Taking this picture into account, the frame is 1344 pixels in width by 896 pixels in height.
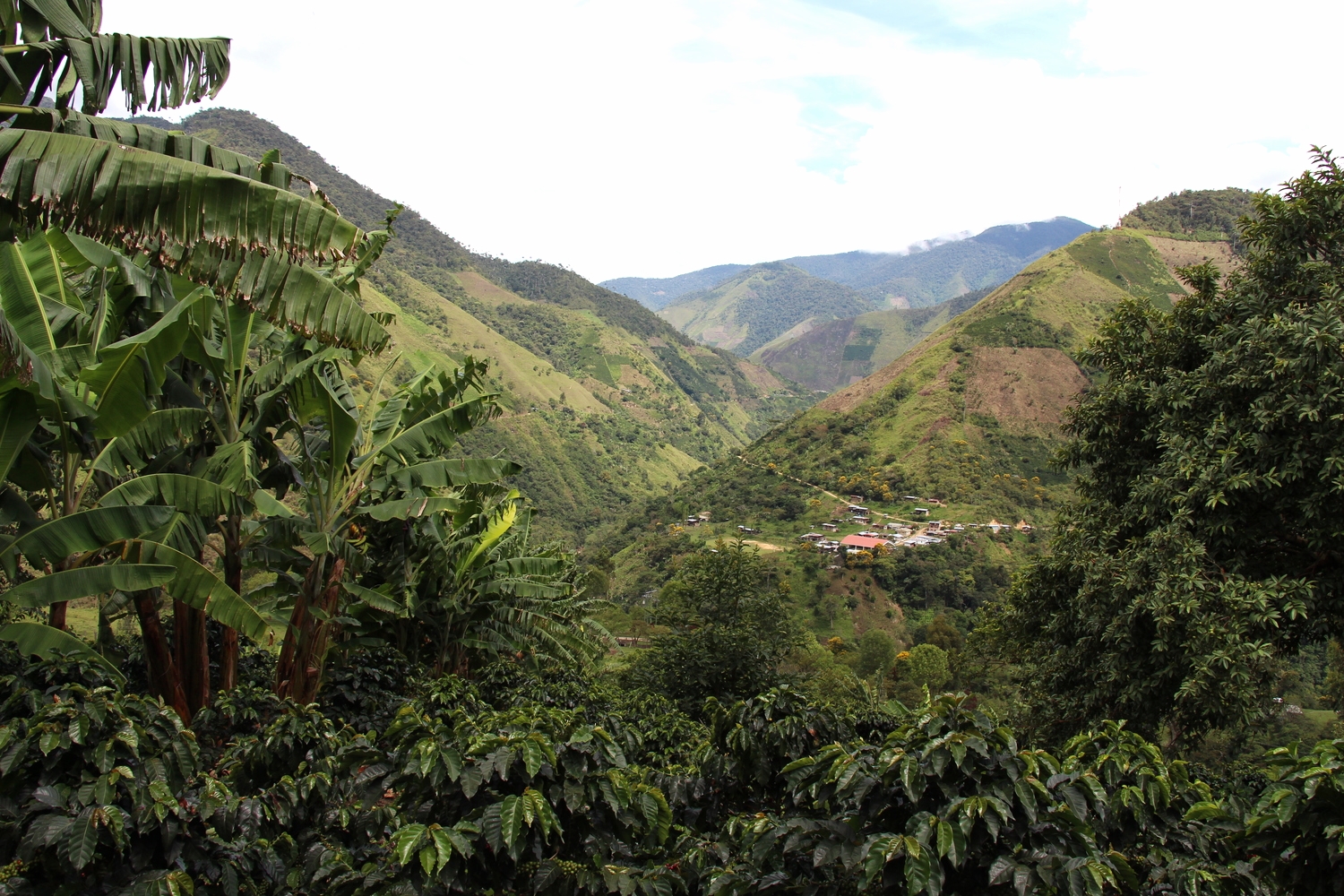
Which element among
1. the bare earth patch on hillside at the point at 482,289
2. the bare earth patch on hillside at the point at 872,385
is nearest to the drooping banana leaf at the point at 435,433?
the bare earth patch on hillside at the point at 872,385

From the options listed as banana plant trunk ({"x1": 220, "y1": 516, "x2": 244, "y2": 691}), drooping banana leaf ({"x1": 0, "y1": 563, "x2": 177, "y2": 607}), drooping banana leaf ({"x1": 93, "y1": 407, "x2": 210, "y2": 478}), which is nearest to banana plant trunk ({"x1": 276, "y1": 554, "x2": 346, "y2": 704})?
banana plant trunk ({"x1": 220, "y1": 516, "x2": 244, "y2": 691})

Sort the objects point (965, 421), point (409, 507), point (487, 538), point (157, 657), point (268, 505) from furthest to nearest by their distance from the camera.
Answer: point (965, 421) < point (487, 538) < point (409, 507) < point (268, 505) < point (157, 657)

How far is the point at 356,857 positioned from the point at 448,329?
10947cm

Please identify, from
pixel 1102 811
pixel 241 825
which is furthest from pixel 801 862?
pixel 241 825

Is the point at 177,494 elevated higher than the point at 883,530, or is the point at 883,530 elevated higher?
the point at 177,494

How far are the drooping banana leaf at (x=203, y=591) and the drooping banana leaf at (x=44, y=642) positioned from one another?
644 mm

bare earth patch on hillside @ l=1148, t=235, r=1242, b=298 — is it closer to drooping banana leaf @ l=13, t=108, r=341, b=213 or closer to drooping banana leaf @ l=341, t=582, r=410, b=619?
drooping banana leaf @ l=341, t=582, r=410, b=619

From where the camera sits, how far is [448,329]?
351 feet

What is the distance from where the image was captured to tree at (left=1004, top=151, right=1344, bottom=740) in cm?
715

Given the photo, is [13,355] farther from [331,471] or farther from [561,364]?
[561,364]

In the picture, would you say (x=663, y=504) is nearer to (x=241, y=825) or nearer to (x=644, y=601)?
(x=644, y=601)

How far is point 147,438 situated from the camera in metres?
5.79

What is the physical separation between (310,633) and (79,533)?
2.64 m

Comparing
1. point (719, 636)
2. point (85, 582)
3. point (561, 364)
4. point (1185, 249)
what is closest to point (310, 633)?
point (85, 582)
